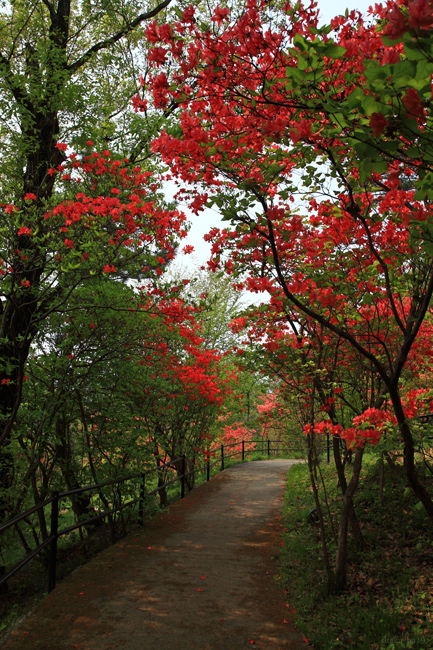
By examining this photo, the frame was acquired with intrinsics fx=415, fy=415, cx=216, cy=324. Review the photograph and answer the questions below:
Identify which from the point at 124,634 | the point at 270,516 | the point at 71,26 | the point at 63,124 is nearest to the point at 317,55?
the point at 124,634

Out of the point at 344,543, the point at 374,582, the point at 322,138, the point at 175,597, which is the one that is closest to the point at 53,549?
the point at 175,597

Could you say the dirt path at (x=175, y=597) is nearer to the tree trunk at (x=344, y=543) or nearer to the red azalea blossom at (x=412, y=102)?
the tree trunk at (x=344, y=543)

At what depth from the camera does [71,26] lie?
830 cm

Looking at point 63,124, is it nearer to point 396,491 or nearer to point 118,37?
point 118,37

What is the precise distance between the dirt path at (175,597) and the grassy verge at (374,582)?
225mm

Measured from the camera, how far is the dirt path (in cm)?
316

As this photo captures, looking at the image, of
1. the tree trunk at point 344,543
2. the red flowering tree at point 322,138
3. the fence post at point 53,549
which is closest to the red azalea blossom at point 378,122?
the red flowering tree at point 322,138

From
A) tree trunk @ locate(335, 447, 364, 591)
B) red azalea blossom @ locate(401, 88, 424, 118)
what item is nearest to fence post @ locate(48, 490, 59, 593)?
tree trunk @ locate(335, 447, 364, 591)

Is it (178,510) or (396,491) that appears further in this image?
(178,510)

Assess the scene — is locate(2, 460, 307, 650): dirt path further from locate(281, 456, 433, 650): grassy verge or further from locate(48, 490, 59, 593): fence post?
locate(281, 456, 433, 650): grassy verge

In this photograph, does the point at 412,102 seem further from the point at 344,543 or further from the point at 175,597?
the point at 175,597

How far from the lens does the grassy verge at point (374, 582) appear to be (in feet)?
10.5

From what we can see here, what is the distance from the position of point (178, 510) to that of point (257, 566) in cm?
308

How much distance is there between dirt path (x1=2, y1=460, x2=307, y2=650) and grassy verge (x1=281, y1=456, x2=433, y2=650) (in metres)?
0.23
